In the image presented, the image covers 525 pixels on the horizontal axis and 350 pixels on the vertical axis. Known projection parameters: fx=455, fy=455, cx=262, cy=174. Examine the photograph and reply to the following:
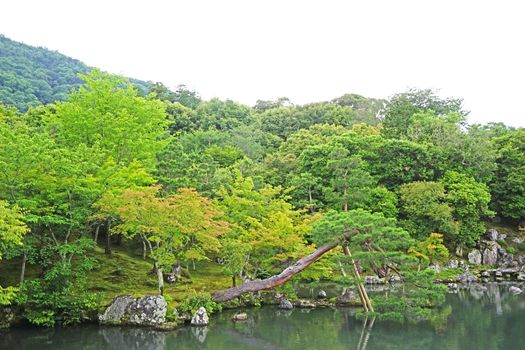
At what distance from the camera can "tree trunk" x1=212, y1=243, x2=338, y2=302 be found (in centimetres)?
1706

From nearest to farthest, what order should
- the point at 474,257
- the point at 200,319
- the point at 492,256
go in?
the point at 200,319, the point at 474,257, the point at 492,256

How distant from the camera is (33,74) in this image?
221 ft

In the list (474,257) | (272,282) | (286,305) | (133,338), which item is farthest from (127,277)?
(474,257)

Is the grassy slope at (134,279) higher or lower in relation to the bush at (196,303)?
higher

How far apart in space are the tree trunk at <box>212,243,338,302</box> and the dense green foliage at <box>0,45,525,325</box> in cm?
74

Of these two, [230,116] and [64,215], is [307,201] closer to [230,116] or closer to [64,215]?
[64,215]

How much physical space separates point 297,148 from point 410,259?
22.9m

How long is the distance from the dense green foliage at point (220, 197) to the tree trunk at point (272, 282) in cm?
74

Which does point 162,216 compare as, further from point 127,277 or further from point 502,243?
point 502,243

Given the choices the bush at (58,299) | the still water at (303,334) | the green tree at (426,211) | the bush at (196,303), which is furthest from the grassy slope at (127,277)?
the green tree at (426,211)

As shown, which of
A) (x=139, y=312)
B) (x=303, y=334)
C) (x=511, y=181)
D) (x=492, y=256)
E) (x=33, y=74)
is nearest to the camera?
(x=303, y=334)

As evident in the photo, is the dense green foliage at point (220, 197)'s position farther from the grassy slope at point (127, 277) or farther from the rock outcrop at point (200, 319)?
the rock outcrop at point (200, 319)

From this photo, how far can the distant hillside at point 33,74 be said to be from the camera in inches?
2169

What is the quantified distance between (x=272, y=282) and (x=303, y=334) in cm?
297
